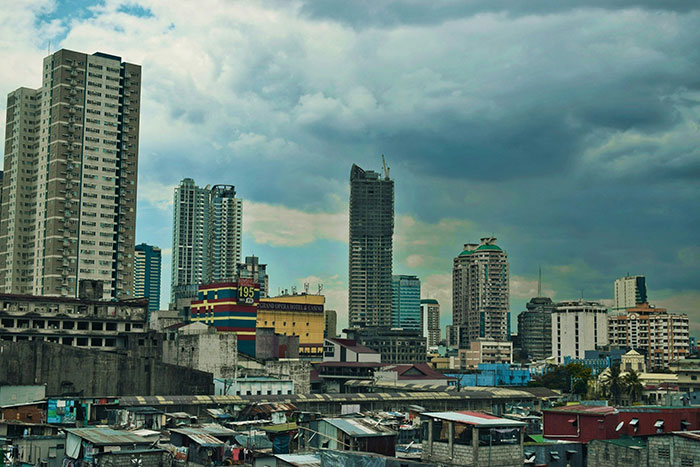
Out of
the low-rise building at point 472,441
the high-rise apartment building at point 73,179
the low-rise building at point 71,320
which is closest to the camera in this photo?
the low-rise building at point 472,441

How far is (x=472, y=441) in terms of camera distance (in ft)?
145

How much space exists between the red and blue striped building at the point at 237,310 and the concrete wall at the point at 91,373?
3321cm

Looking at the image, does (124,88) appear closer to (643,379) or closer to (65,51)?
(65,51)

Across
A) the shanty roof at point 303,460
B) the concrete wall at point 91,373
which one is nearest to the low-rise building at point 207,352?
the concrete wall at point 91,373

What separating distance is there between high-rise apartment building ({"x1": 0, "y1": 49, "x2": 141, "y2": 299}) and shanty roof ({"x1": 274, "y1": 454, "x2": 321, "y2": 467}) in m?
129

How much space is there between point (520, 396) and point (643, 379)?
6243cm

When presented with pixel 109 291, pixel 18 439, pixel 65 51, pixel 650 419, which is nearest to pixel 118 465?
pixel 18 439

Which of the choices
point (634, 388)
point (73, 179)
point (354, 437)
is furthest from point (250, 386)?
point (73, 179)

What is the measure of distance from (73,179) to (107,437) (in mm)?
126324

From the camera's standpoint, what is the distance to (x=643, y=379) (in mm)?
172500

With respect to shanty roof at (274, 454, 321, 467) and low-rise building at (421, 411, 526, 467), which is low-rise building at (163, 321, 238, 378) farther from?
low-rise building at (421, 411, 526, 467)

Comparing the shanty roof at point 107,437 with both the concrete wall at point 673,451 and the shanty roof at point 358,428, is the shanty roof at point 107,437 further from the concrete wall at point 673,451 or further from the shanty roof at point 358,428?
the concrete wall at point 673,451

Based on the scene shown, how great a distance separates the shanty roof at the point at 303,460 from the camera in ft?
→ 161

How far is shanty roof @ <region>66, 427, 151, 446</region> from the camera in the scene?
54.2 meters
